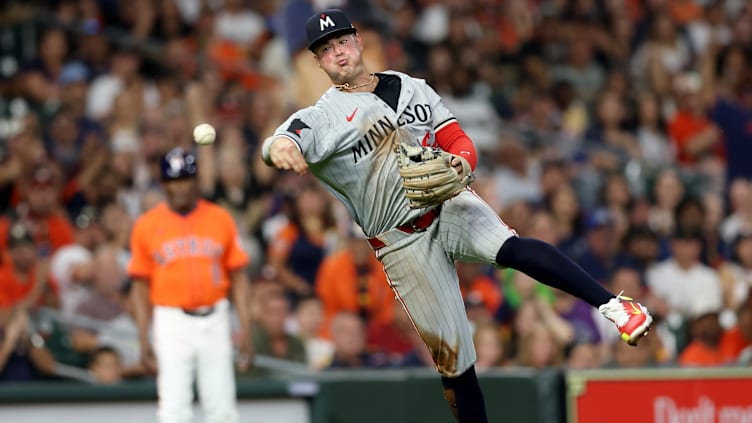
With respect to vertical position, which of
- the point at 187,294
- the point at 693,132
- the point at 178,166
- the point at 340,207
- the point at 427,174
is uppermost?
the point at 693,132

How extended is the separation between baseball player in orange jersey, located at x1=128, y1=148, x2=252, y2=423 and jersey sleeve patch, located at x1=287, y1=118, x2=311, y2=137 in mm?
2473

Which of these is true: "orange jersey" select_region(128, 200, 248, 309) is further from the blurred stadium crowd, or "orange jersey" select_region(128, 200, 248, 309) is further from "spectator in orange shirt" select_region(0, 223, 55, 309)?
"spectator in orange shirt" select_region(0, 223, 55, 309)

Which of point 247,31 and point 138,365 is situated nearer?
point 138,365

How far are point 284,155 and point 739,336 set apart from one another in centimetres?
572

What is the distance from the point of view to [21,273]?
10828 mm

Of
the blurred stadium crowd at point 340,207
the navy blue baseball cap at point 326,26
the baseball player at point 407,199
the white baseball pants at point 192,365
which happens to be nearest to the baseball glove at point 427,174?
the baseball player at point 407,199

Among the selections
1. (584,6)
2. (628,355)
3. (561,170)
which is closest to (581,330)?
(628,355)

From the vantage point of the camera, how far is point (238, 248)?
8852 mm

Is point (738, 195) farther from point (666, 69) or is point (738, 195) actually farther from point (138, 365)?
point (138, 365)

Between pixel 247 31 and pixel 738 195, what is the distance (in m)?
5.36

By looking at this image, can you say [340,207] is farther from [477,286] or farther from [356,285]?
[477,286]

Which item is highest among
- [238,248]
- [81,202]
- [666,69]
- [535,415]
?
[666,69]

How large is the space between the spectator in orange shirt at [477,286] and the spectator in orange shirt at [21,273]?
3.36 m

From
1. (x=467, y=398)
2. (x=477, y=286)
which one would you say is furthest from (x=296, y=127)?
(x=477, y=286)
